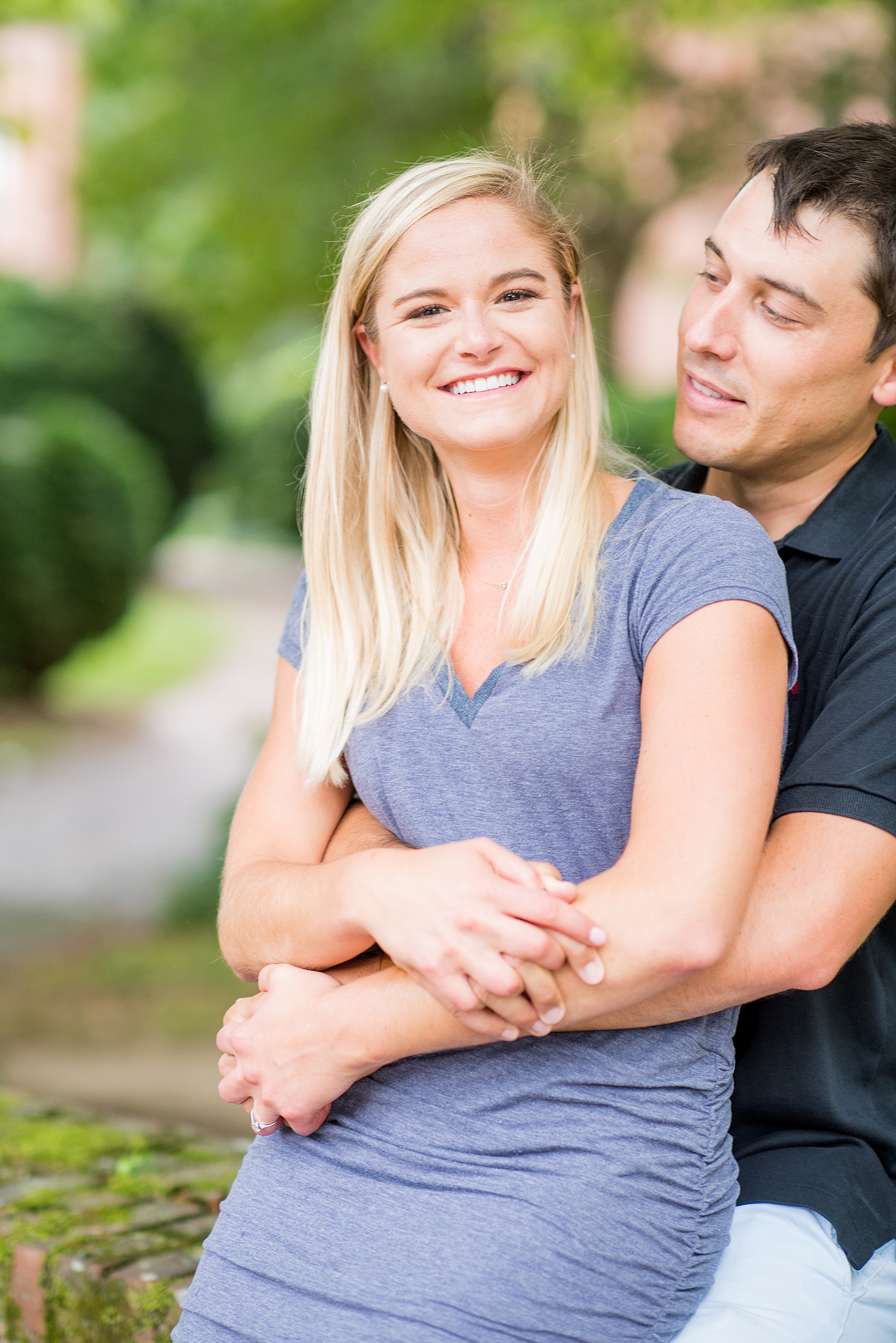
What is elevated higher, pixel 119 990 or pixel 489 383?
pixel 489 383

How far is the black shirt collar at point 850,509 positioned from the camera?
2305mm

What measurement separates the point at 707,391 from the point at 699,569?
0.67 metres

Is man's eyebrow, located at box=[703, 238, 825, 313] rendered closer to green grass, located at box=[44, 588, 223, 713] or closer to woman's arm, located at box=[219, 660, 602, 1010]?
woman's arm, located at box=[219, 660, 602, 1010]

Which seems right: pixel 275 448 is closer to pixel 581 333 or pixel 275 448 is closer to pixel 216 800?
pixel 216 800

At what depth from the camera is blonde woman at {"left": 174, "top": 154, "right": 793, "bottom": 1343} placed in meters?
1.78

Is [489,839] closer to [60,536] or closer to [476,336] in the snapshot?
[476,336]

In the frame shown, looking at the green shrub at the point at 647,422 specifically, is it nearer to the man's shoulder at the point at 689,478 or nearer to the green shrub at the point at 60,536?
the man's shoulder at the point at 689,478

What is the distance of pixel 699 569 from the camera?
1.92m

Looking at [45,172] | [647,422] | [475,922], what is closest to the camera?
[475,922]

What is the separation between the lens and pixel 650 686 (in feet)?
6.21

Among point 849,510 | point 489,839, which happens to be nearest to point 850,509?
point 849,510

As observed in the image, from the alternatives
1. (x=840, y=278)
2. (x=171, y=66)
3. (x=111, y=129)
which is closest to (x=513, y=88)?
(x=171, y=66)

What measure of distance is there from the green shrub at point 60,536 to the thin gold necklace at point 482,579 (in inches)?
377

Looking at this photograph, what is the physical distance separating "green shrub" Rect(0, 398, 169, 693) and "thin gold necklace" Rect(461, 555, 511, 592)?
9.57 metres
